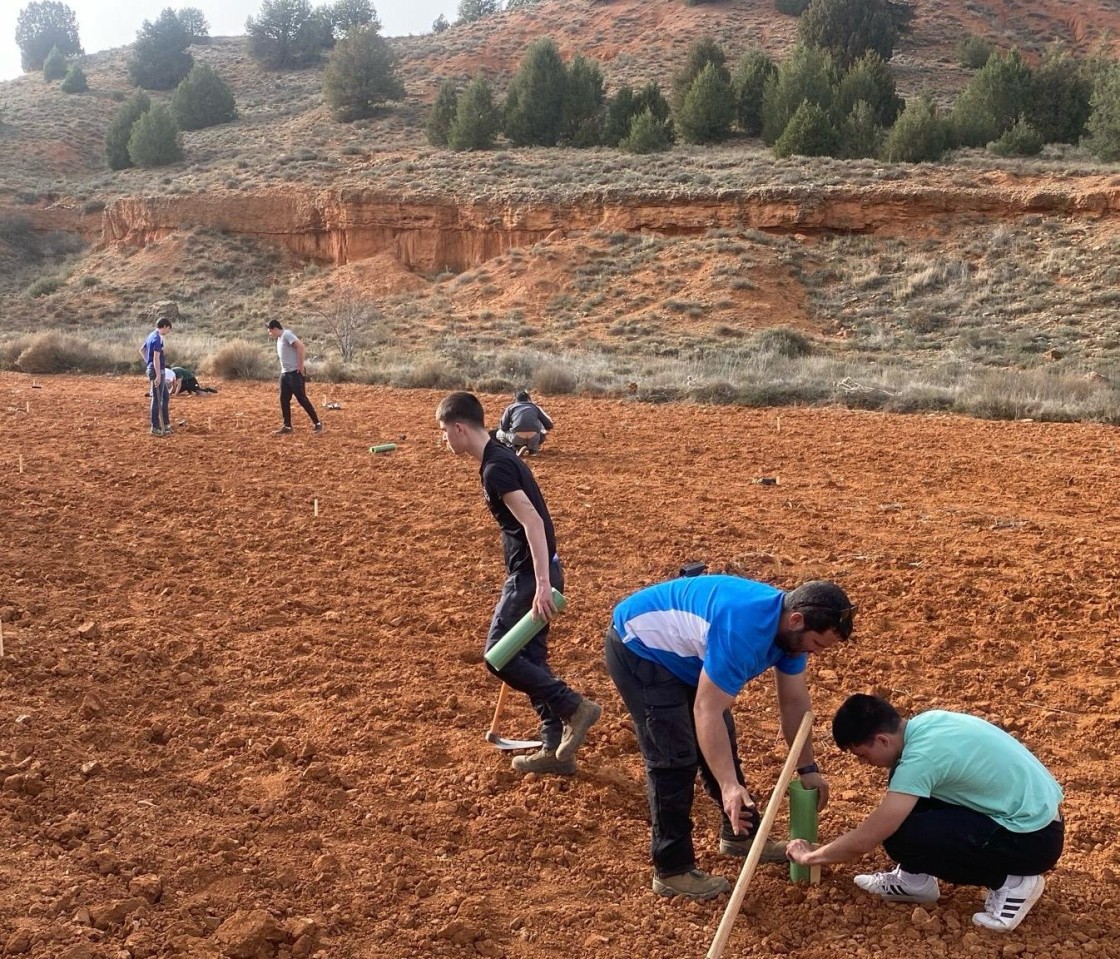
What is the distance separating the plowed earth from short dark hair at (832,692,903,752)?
30.5 inches

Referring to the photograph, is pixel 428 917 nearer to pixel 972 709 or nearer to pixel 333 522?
pixel 972 709

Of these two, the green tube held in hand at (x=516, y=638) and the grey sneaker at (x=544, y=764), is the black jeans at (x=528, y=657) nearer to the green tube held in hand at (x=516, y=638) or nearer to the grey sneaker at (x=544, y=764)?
the green tube held in hand at (x=516, y=638)

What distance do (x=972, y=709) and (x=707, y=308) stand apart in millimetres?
19797

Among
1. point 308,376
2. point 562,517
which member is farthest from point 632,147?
point 562,517

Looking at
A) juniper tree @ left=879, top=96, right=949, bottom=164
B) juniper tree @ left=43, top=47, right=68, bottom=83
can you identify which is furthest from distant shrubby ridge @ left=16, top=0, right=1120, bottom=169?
juniper tree @ left=43, top=47, right=68, bottom=83

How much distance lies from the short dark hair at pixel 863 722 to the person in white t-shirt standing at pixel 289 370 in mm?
10586

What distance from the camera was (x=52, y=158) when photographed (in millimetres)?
48125

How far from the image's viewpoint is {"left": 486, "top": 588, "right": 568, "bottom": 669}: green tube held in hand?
430cm

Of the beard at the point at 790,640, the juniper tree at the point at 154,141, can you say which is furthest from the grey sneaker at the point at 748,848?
the juniper tree at the point at 154,141

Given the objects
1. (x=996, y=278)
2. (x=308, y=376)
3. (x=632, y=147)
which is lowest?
(x=308, y=376)

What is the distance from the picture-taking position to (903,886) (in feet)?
12.1

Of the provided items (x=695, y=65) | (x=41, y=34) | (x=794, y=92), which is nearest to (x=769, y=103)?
(x=794, y=92)

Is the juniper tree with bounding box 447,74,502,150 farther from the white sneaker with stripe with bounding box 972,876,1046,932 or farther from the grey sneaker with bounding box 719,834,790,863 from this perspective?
the white sneaker with stripe with bounding box 972,876,1046,932

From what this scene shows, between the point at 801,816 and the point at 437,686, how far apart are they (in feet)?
8.29
